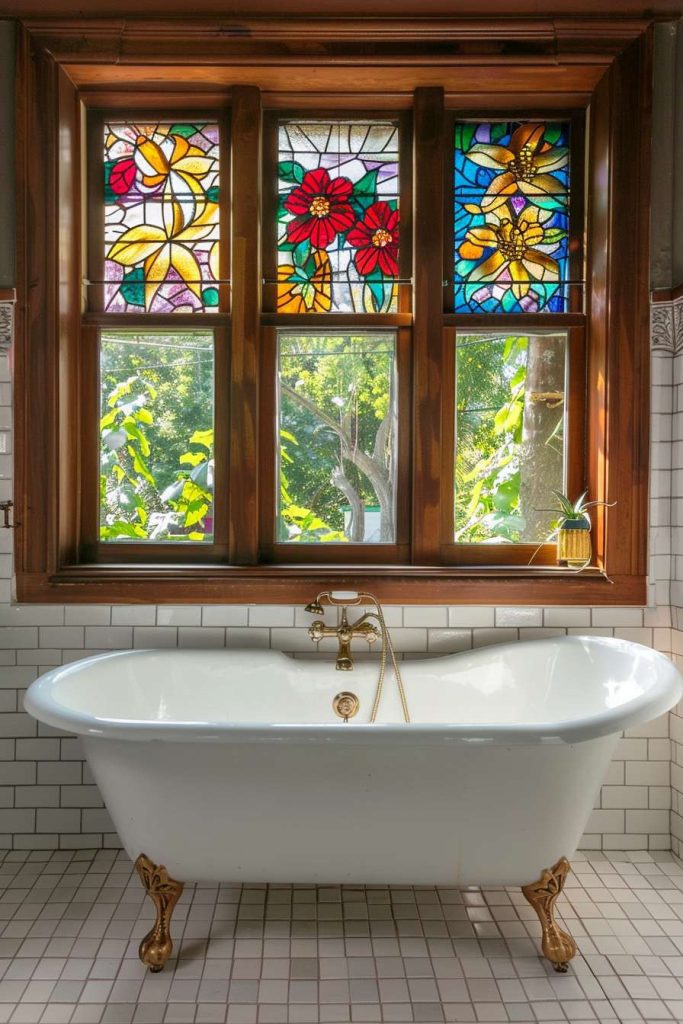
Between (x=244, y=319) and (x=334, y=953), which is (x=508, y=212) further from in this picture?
(x=334, y=953)

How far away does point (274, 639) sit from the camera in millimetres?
2322

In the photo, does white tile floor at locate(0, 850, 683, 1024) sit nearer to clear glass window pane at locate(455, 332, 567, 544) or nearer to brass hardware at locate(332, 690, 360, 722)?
brass hardware at locate(332, 690, 360, 722)

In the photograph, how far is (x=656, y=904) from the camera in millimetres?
1988

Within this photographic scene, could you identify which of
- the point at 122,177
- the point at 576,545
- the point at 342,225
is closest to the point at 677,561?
the point at 576,545

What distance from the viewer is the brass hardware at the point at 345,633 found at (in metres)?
2.19

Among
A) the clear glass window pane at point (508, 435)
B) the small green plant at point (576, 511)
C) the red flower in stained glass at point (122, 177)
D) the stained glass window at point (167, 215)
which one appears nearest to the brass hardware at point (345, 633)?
the clear glass window pane at point (508, 435)

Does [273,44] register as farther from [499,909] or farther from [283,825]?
[499,909]

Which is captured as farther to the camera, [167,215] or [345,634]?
[167,215]

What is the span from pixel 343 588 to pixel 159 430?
86 cm

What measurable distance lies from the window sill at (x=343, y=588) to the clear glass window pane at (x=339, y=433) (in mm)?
232

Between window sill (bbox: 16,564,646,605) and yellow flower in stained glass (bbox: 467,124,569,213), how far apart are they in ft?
4.35

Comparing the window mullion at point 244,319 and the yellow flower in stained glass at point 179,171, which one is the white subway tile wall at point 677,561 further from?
the yellow flower in stained glass at point 179,171

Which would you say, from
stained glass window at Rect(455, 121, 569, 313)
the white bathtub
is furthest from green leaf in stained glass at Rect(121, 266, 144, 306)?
the white bathtub

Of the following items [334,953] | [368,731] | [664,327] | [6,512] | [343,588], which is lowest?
[334,953]
